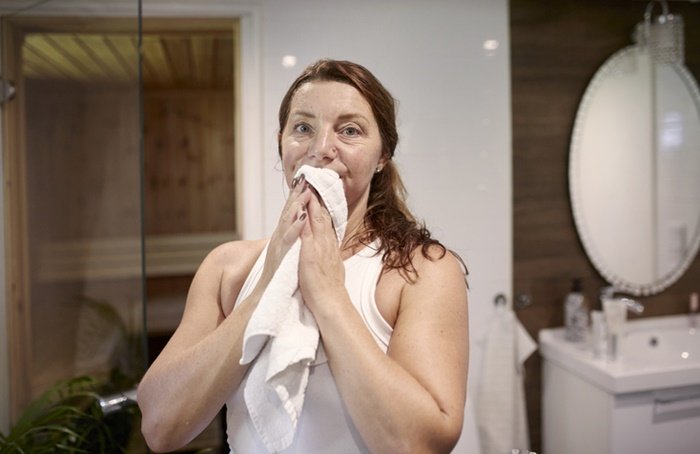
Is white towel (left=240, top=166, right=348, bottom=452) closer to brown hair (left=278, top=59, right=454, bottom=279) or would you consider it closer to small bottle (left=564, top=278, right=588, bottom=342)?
brown hair (left=278, top=59, right=454, bottom=279)

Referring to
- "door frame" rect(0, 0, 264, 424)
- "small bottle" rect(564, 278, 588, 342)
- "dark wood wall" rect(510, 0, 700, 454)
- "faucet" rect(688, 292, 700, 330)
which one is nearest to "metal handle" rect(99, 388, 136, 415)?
"door frame" rect(0, 0, 264, 424)

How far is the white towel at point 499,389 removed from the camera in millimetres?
896

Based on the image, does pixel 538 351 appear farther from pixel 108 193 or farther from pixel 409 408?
pixel 108 193

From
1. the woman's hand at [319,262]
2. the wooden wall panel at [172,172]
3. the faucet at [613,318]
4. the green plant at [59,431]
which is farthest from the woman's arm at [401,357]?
the wooden wall panel at [172,172]

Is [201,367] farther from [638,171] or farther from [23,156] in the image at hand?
[638,171]

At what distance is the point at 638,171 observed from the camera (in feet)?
4.91

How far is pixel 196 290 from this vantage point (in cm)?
73

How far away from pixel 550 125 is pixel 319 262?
0.96 meters

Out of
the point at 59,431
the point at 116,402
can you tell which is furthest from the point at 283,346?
the point at 59,431

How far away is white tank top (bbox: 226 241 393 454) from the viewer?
0.61m

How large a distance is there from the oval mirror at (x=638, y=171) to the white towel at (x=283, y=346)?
99 centimetres

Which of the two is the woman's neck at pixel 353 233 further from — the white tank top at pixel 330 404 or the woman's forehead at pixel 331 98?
the woman's forehead at pixel 331 98

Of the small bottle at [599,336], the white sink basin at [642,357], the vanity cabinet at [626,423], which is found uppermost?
the small bottle at [599,336]

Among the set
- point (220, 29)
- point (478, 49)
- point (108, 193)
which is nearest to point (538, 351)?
point (478, 49)
